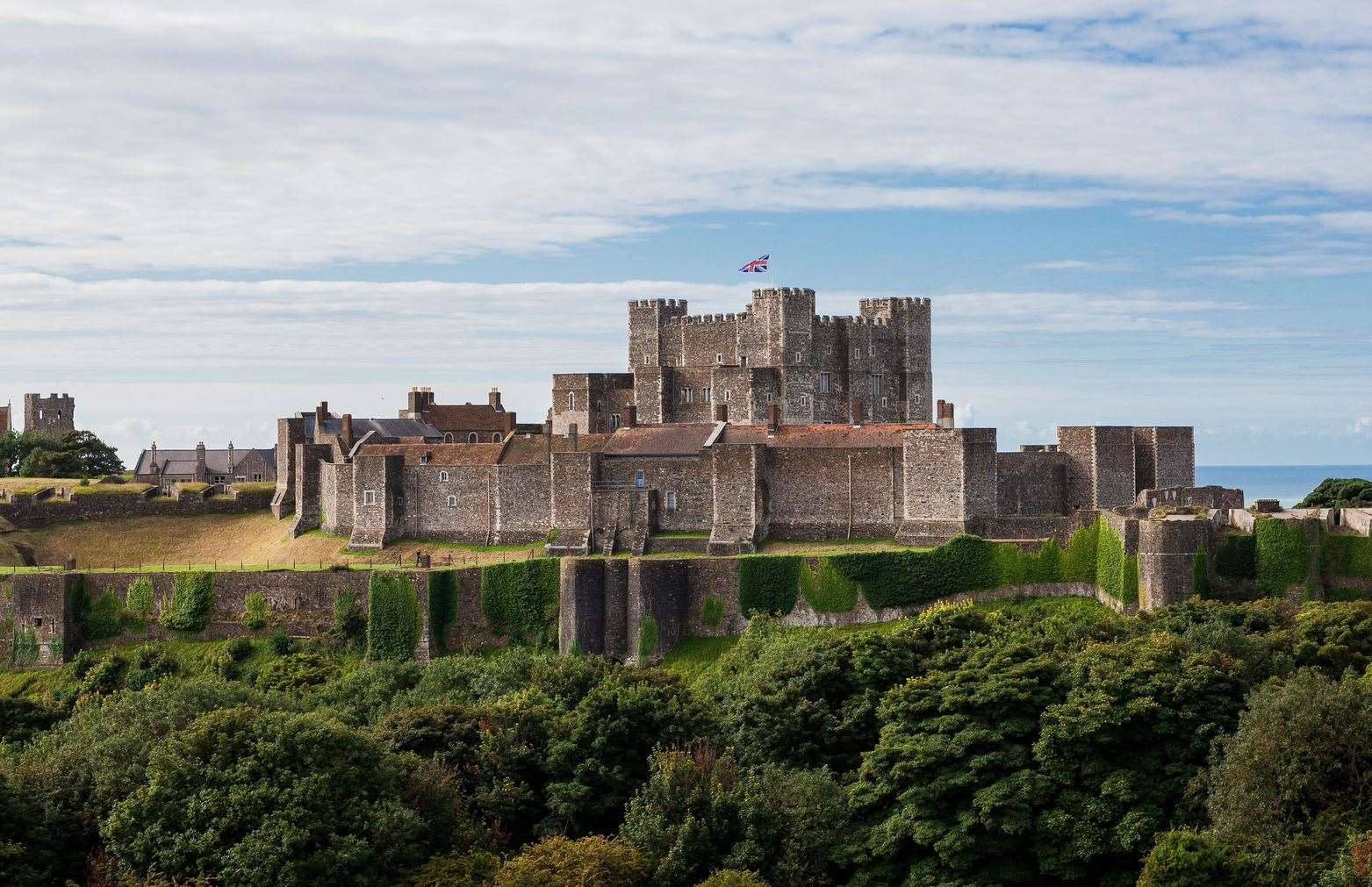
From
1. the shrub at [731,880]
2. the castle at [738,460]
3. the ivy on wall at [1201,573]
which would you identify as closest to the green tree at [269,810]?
the shrub at [731,880]

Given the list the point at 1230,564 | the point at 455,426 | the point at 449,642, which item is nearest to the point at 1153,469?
the point at 1230,564

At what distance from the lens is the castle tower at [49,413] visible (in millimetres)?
110125

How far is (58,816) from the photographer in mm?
36906

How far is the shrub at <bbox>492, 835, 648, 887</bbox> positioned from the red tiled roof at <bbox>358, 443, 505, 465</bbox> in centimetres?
Answer: 3381

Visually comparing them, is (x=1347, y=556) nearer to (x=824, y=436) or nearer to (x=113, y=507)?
(x=824, y=436)

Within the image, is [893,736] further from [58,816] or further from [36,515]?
[36,515]

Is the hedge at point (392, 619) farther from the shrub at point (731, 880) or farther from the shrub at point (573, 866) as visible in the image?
the shrub at point (731, 880)

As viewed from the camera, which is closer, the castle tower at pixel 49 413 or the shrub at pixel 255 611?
the shrub at pixel 255 611

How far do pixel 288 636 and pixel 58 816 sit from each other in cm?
2158

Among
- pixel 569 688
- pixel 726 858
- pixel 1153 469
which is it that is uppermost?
pixel 1153 469

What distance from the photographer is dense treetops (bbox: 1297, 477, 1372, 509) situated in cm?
8025

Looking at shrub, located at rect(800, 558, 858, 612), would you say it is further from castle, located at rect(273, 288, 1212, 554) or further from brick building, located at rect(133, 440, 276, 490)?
brick building, located at rect(133, 440, 276, 490)

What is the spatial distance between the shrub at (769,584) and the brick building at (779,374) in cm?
1789

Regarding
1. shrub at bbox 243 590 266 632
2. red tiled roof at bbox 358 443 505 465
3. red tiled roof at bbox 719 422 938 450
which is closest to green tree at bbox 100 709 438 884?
shrub at bbox 243 590 266 632
